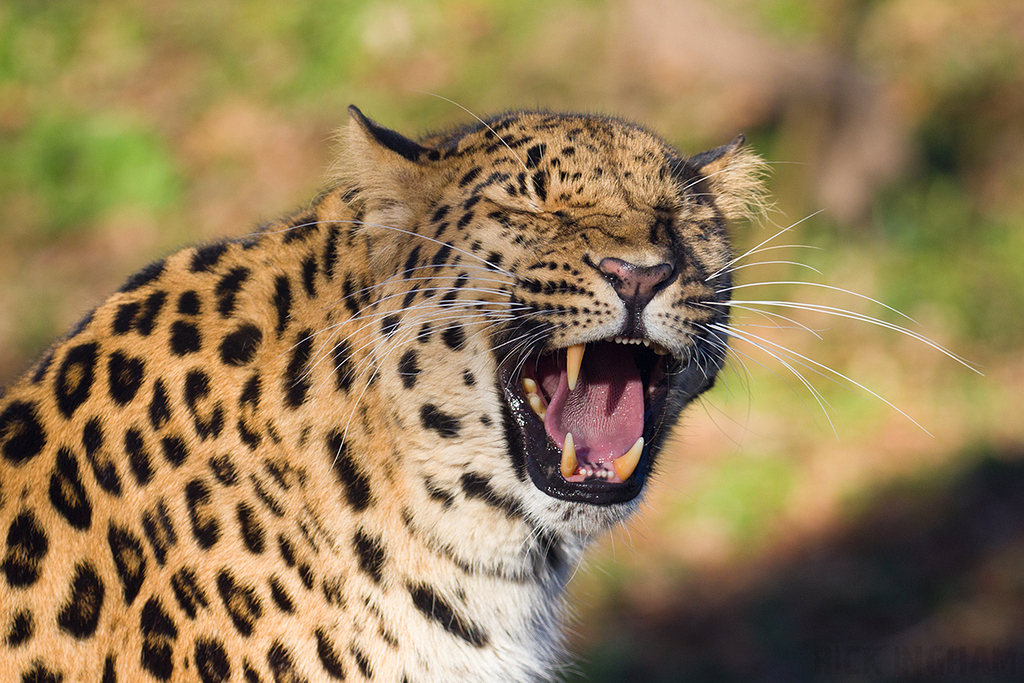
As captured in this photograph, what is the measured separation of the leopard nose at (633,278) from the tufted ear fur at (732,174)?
941mm

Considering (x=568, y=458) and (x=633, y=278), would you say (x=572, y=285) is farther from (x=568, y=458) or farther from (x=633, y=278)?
(x=568, y=458)

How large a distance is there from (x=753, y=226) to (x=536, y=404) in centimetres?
848

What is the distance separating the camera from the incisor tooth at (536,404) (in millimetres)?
3650

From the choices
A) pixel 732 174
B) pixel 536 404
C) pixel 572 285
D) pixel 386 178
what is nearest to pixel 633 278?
pixel 572 285

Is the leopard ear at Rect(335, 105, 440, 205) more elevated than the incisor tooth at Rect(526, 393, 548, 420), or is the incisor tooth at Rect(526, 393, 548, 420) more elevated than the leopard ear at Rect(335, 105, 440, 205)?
the leopard ear at Rect(335, 105, 440, 205)

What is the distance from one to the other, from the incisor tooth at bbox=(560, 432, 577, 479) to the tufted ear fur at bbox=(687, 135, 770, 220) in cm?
129

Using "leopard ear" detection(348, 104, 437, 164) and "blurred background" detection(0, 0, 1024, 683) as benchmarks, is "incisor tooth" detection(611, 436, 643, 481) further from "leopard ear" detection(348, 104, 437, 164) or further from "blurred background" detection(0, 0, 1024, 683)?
"blurred background" detection(0, 0, 1024, 683)

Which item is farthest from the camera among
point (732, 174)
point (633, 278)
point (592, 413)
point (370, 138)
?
point (732, 174)

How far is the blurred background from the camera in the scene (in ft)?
26.7

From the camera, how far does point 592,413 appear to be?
3854 mm

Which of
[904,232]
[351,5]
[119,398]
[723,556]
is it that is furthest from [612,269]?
[351,5]

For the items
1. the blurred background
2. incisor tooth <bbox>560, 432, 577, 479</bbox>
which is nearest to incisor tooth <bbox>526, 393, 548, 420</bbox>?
incisor tooth <bbox>560, 432, 577, 479</bbox>

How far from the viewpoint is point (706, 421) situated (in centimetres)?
1025

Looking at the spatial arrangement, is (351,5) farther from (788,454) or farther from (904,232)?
(788,454)
